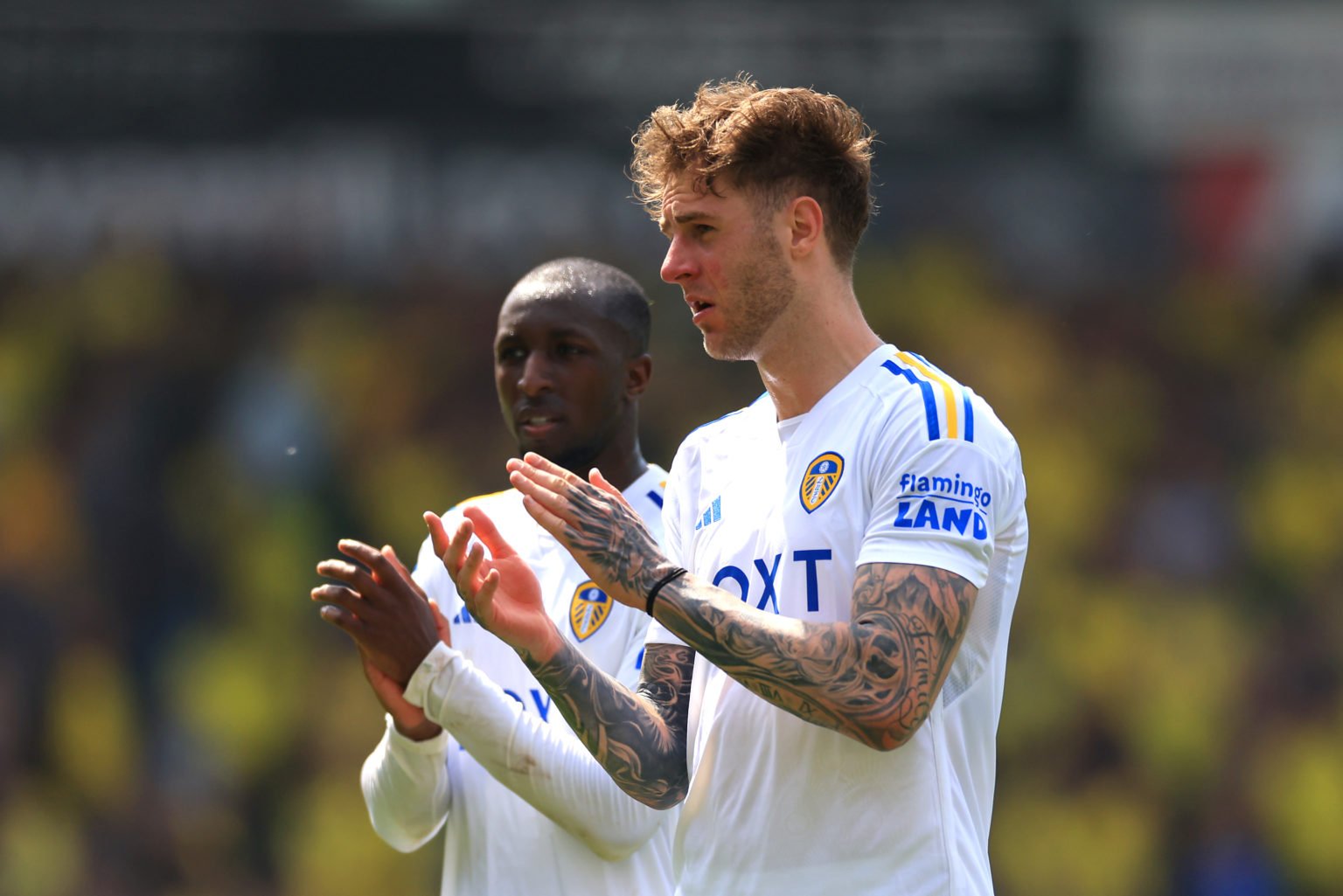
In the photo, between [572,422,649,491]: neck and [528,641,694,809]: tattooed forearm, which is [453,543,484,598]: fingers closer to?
[528,641,694,809]: tattooed forearm

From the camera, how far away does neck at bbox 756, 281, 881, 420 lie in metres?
3.11

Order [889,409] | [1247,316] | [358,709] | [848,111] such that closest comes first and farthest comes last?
[889,409]
[848,111]
[358,709]
[1247,316]

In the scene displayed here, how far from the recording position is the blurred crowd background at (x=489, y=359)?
986 centimetres

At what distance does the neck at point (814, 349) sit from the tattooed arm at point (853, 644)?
0.46 metres

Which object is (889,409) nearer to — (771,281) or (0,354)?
(771,281)

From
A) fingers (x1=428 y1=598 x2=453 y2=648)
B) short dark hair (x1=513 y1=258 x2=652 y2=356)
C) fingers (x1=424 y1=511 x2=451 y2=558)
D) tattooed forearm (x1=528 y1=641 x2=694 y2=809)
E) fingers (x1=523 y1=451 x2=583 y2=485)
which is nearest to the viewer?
fingers (x1=523 y1=451 x2=583 y2=485)

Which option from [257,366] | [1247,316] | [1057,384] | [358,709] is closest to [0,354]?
[257,366]

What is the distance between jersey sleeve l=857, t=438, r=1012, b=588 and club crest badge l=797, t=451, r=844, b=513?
0.28 ft

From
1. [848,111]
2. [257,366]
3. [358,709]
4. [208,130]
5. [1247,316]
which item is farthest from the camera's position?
[1247,316]

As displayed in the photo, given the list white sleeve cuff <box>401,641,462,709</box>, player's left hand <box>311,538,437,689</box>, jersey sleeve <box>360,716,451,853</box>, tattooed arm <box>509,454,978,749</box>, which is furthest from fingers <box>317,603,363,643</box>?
tattooed arm <box>509,454,978,749</box>

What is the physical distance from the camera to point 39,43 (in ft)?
33.3

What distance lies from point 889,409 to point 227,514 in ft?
27.9

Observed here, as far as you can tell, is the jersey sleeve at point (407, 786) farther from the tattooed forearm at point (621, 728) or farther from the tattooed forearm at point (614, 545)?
the tattooed forearm at point (614, 545)

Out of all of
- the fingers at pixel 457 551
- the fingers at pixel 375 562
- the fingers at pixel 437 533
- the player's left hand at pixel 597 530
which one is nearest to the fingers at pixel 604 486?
the player's left hand at pixel 597 530
